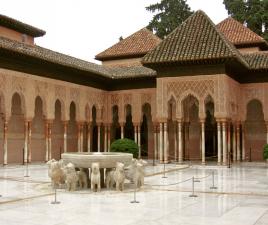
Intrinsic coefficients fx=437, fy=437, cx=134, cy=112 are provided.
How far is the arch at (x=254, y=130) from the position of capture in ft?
82.0

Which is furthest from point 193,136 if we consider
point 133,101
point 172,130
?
point 133,101

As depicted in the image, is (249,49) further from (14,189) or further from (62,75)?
(14,189)

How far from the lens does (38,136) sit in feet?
79.3

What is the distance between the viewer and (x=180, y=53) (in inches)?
837

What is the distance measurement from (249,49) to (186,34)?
8.19 metres

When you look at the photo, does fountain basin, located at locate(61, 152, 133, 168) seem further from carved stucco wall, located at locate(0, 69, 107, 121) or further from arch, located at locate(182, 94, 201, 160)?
arch, located at locate(182, 94, 201, 160)

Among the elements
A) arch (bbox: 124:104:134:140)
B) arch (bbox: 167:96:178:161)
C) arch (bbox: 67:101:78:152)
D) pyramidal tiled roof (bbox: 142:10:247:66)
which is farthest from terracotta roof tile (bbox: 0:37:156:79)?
pyramidal tiled roof (bbox: 142:10:247:66)

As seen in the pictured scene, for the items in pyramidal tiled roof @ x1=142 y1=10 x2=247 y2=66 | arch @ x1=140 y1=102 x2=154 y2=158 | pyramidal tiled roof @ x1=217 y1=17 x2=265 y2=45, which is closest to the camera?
pyramidal tiled roof @ x1=142 y1=10 x2=247 y2=66

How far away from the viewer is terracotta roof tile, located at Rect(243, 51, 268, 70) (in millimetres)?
22916

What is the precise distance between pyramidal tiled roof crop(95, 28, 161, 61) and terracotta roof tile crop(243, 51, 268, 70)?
9106 millimetres

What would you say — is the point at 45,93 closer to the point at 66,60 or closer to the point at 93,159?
the point at 66,60

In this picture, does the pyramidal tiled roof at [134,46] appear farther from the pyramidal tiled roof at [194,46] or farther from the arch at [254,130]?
the arch at [254,130]

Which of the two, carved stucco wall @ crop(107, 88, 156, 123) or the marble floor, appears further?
carved stucco wall @ crop(107, 88, 156, 123)

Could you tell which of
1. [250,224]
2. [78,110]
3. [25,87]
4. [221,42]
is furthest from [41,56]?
[250,224]
